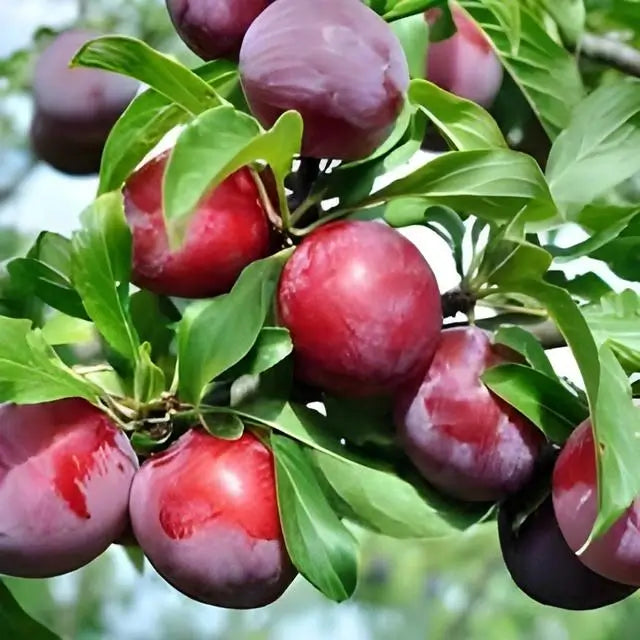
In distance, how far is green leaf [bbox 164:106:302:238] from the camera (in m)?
0.26

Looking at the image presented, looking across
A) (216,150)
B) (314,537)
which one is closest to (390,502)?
(314,537)

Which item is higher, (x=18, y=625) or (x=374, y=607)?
(x=18, y=625)

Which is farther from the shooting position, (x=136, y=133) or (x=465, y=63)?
(x=465, y=63)

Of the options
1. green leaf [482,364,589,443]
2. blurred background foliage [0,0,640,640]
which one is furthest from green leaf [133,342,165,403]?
blurred background foliage [0,0,640,640]

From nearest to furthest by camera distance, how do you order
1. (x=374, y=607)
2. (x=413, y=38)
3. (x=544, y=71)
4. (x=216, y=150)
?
(x=216, y=150)
(x=413, y=38)
(x=544, y=71)
(x=374, y=607)

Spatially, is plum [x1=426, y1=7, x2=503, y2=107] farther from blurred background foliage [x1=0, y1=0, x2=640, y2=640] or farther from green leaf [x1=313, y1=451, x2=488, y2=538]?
blurred background foliage [x1=0, y1=0, x2=640, y2=640]

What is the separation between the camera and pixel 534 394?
33cm

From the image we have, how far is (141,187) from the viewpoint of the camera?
0.33m

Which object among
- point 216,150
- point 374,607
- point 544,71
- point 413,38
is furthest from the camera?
point 374,607

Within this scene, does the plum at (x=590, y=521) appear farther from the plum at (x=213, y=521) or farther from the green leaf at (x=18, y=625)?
the green leaf at (x=18, y=625)

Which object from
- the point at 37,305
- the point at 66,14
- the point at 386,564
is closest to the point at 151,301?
the point at 37,305

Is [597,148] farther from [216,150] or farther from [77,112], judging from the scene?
[77,112]

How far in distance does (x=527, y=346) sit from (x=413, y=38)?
0.13m

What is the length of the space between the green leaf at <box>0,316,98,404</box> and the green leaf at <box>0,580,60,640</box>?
0.13 metres
